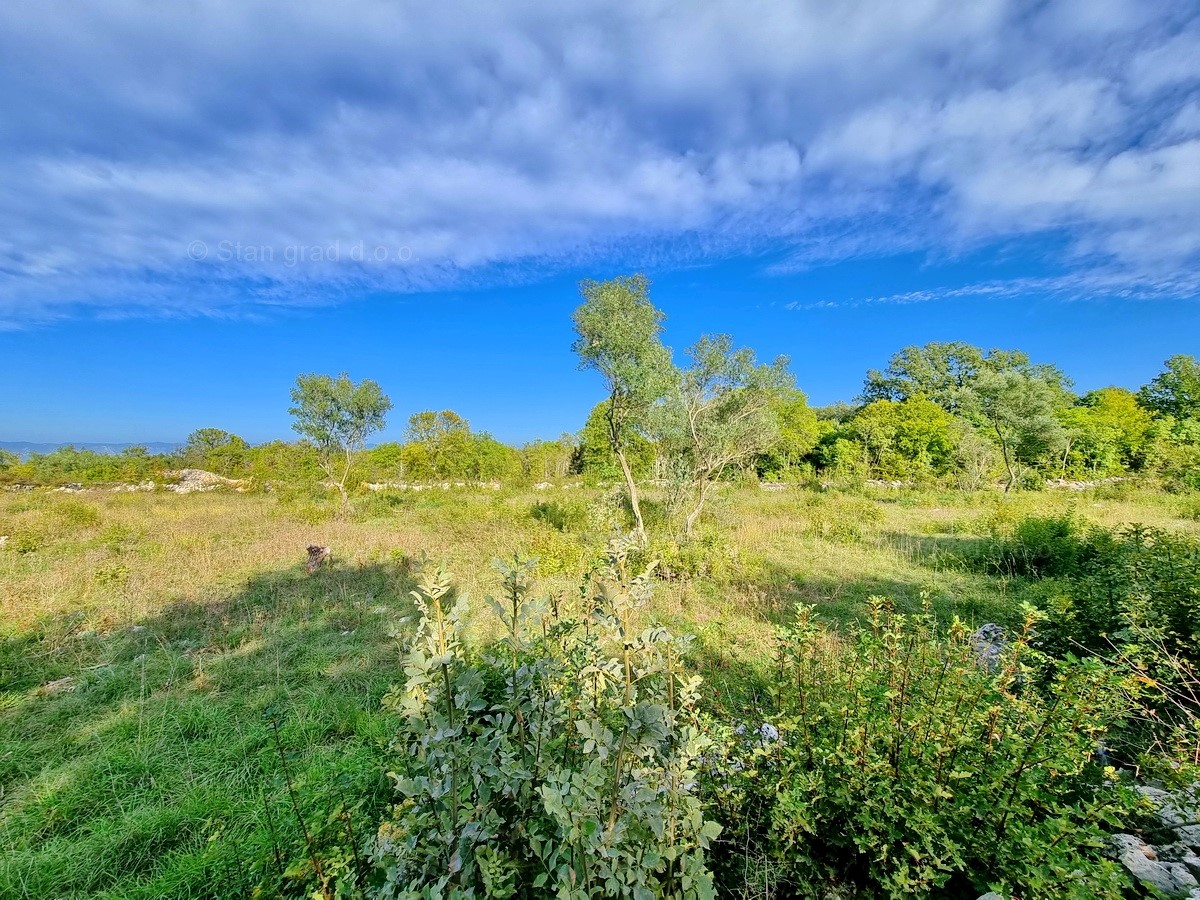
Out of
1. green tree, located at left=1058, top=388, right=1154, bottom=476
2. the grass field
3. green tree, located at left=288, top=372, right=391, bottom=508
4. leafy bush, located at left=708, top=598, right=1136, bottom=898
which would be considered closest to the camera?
leafy bush, located at left=708, top=598, right=1136, bottom=898

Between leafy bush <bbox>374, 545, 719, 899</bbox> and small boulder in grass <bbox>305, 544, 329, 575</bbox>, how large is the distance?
952 cm

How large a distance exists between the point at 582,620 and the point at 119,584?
10641 millimetres

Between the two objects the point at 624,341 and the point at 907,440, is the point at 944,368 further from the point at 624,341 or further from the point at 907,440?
the point at 624,341

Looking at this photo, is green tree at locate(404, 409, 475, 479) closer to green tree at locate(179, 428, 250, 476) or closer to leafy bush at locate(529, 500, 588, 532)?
green tree at locate(179, 428, 250, 476)

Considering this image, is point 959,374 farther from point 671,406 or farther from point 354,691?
point 354,691

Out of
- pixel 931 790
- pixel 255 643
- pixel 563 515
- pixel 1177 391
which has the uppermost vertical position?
pixel 1177 391

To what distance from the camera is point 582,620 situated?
211 centimetres

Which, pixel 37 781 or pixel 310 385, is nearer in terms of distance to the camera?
pixel 37 781

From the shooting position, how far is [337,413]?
1800cm

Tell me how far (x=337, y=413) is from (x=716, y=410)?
47.3ft

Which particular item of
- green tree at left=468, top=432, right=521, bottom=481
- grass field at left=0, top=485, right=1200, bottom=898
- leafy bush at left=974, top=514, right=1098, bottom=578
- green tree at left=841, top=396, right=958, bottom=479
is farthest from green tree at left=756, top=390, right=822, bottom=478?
leafy bush at left=974, top=514, right=1098, bottom=578

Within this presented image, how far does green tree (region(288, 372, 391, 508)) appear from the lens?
17.4m

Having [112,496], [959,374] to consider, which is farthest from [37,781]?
[959,374]

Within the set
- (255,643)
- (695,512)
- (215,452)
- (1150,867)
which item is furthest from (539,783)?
(215,452)
